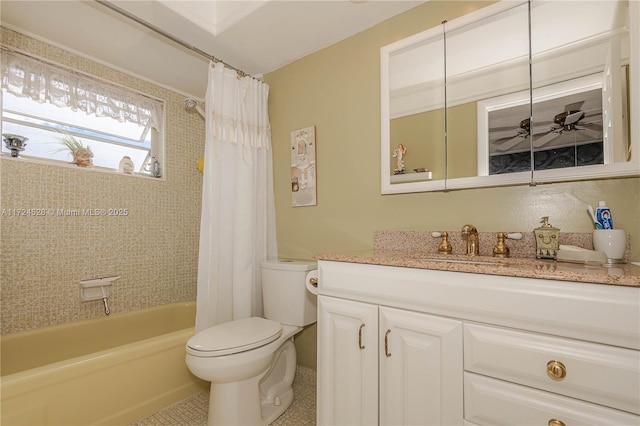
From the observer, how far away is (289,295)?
1809mm

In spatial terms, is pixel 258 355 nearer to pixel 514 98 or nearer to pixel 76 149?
pixel 514 98

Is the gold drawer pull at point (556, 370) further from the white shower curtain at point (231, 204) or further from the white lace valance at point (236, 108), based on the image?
the white lace valance at point (236, 108)

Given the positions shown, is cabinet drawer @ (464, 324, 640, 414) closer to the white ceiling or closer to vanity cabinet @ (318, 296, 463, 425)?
vanity cabinet @ (318, 296, 463, 425)

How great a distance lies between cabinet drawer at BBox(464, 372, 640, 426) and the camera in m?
0.80

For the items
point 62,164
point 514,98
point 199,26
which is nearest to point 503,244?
point 514,98

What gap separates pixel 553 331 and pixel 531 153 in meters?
0.81

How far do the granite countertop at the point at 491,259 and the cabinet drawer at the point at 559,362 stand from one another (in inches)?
7.3

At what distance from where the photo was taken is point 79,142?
7.17 ft

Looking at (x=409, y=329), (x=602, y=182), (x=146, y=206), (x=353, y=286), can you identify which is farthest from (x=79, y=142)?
(x=602, y=182)

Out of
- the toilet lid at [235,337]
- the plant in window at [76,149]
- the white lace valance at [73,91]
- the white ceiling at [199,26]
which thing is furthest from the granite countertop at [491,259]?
the white lace valance at [73,91]

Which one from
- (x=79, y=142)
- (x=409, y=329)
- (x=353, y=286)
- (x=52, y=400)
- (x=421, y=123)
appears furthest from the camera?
(x=79, y=142)

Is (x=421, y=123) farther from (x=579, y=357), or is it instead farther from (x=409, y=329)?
(x=579, y=357)

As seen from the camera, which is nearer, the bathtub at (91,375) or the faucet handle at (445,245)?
the bathtub at (91,375)

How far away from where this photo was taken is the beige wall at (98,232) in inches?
72.6
